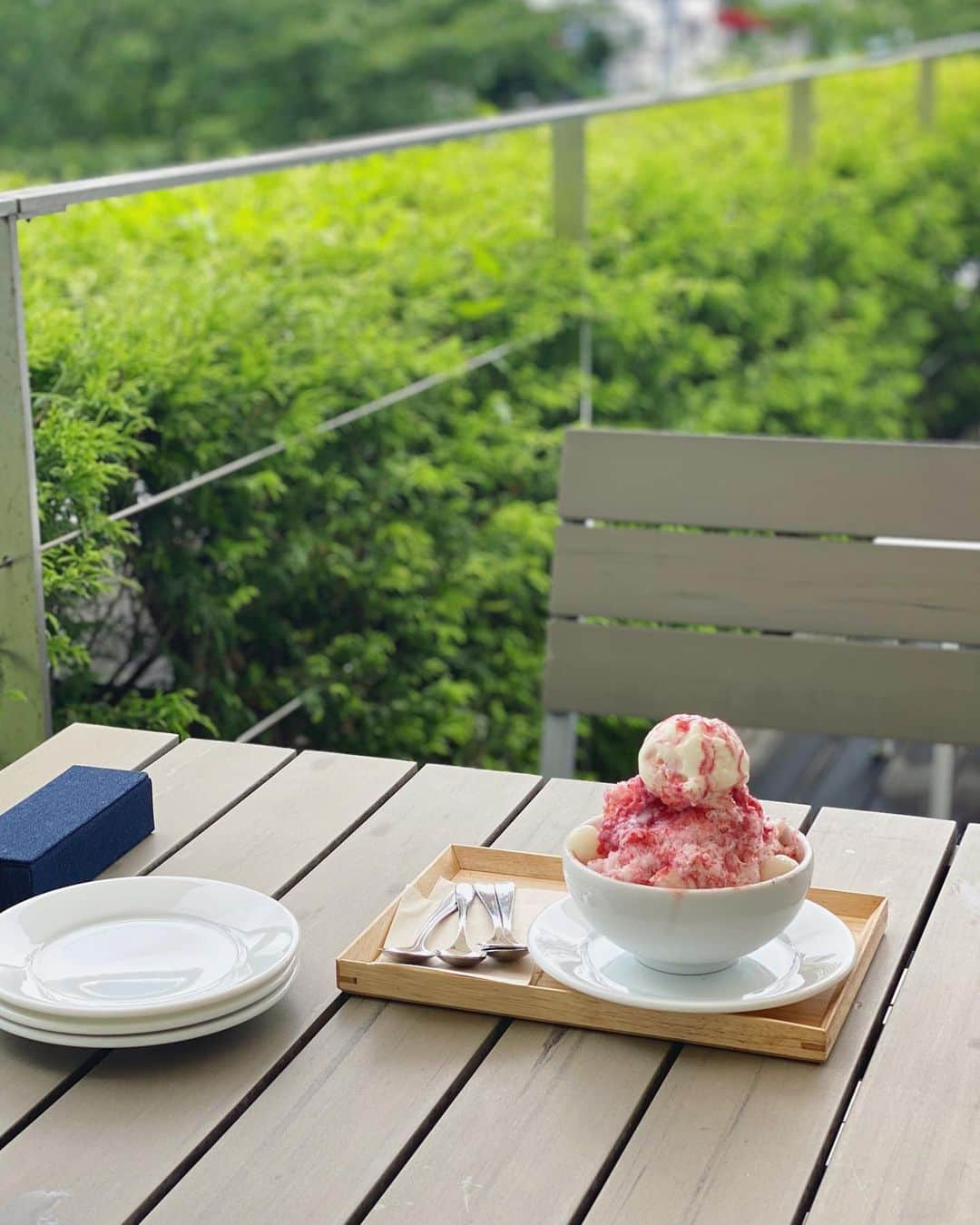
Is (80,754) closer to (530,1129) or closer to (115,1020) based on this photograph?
(115,1020)

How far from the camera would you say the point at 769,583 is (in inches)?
94.7

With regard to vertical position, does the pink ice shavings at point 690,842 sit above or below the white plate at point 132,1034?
above

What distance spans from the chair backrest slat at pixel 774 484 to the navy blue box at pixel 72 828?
3.62ft

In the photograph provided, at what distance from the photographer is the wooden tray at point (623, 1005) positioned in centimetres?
113

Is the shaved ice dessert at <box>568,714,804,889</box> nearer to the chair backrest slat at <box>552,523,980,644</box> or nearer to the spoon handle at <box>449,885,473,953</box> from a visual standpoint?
the spoon handle at <box>449,885,473,953</box>

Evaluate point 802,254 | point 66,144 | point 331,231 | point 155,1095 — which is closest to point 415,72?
point 66,144

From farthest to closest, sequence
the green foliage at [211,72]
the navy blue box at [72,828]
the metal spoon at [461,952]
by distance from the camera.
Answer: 1. the green foliage at [211,72]
2. the navy blue box at [72,828]
3. the metal spoon at [461,952]

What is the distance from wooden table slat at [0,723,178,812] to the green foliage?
1501cm

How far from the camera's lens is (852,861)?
146 centimetres

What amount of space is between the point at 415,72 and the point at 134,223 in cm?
1490

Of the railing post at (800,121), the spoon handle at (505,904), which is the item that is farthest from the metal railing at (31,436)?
the railing post at (800,121)

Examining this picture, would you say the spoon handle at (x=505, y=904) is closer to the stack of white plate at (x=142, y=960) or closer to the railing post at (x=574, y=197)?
the stack of white plate at (x=142, y=960)

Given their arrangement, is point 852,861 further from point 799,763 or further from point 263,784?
point 799,763

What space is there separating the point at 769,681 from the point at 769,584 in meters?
0.14
